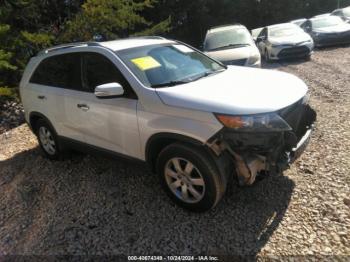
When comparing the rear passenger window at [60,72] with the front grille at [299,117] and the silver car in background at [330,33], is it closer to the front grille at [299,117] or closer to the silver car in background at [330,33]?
the front grille at [299,117]

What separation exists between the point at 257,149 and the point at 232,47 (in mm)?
6862

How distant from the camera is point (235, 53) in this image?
901 centimetres

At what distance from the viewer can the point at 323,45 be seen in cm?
1478

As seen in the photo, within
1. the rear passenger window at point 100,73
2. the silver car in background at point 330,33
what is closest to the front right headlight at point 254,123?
the rear passenger window at point 100,73

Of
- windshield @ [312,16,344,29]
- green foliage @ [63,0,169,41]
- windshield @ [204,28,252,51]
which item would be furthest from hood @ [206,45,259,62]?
windshield @ [312,16,344,29]

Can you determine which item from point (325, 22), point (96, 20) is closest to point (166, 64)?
point (96, 20)

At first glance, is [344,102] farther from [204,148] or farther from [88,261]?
[88,261]

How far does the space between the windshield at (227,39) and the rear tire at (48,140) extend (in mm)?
5846

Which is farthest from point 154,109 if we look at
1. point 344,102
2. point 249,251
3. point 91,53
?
point 344,102

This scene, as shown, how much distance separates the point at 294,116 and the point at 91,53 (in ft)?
8.20

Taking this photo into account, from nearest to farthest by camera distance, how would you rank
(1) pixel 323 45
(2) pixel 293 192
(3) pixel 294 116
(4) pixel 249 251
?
1. (4) pixel 249 251
2. (3) pixel 294 116
3. (2) pixel 293 192
4. (1) pixel 323 45

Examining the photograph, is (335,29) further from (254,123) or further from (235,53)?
(254,123)

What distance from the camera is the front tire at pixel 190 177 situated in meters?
3.39

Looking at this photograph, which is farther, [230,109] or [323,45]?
[323,45]
